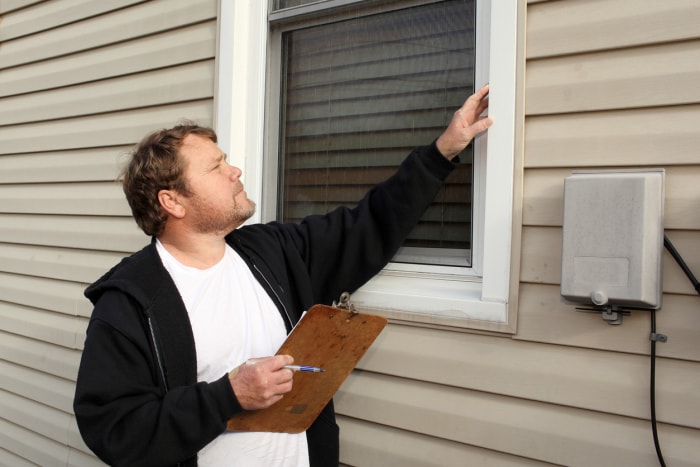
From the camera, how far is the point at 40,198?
3.44m

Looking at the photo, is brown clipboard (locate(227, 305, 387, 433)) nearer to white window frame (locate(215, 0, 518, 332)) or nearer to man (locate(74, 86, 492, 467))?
man (locate(74, 86, 492, 467))

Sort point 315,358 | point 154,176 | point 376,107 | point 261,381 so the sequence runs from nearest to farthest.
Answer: point 261,381
point 315,358
point 154,176
point 376,107

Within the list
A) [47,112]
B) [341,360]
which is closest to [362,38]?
[341,360]

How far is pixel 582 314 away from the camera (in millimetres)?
1647

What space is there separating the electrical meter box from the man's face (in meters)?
0.97

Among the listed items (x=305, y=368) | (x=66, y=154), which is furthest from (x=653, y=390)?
(x=66, y=154)

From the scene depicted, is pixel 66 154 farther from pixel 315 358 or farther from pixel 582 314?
pixel 582 314

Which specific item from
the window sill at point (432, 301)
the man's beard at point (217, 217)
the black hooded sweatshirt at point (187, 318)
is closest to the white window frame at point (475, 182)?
the window sill at point (432, 301)

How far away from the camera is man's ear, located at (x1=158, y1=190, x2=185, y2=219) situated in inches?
71.7

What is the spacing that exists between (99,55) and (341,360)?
7.57 ft

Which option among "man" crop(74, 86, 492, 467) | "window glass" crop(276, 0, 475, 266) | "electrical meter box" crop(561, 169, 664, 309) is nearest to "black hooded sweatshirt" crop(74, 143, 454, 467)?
"man" crop(74, 86, 492, 467)

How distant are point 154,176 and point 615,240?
134 centimetres

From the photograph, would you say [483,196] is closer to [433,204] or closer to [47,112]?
[433,204]

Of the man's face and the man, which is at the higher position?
the man's face
